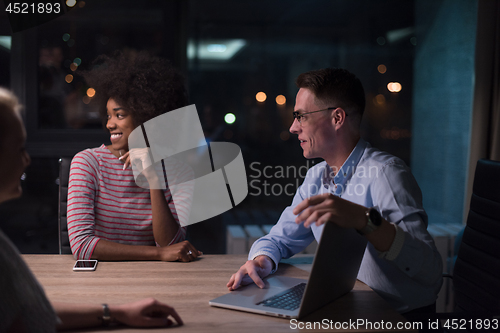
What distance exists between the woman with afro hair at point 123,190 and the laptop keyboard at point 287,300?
0.49 meters

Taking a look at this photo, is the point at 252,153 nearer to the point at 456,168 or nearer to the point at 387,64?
the point at 387,64

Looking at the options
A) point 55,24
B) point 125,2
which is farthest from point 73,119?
point 125,2

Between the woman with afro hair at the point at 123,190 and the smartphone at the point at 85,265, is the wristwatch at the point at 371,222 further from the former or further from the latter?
the smartphone at the point at 85,265

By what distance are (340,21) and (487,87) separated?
1260mm

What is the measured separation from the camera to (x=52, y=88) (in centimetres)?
335

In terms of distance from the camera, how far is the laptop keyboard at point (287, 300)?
112 cm

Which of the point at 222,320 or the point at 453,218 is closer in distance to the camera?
the point at 222,320

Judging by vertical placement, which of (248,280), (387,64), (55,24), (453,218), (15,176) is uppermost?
(55,24)

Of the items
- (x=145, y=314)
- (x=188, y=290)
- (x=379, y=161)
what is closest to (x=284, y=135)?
(x=379, y=161)

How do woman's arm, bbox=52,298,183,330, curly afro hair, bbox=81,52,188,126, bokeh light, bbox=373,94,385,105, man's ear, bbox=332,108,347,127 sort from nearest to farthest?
woman's arm, bbox=52,298,183,330 < man's ear, bbox=332,108,347,127 < curly afro hair, bbox=81,52,188,126 < bokeh light, bbox=373,94,385,105

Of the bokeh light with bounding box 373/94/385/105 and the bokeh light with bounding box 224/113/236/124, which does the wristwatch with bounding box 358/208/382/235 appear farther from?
the bokeh light with bounding box 373/94/385/105

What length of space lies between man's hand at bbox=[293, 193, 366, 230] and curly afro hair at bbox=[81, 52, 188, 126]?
1.15 metres

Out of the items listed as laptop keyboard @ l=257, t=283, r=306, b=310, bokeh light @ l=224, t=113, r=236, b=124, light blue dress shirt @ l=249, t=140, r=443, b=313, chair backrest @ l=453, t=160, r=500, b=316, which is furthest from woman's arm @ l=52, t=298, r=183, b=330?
bokeh light @ l=224, t=113, r=236, b=124

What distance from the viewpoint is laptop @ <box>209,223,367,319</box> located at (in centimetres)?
102
